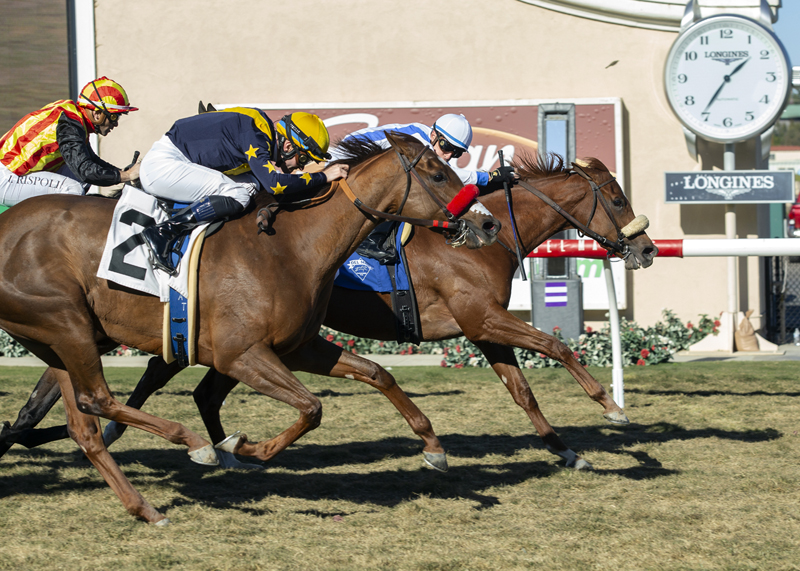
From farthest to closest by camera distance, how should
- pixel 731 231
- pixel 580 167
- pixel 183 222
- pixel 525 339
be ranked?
1. pixel 731 231
2. pixel 580 167
3. pixel 525 339
4. pixel 183 222

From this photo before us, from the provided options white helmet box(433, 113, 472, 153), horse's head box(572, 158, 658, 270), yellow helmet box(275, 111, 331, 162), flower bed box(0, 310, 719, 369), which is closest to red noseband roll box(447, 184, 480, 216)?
yellow helmet box(275, 111, 331, 162)

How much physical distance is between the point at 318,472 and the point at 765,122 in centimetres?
831

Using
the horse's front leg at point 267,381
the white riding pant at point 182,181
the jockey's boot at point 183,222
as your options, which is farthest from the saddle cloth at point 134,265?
the horse's front leg at point 267,381

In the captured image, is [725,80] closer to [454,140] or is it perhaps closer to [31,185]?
[454,140]

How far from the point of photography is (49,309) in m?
4.08

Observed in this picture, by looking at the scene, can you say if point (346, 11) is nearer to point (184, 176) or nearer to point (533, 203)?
point (533, 203)

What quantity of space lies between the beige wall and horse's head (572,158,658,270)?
6.30 m

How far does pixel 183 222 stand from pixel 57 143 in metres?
1.18

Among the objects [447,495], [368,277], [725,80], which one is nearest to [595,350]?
[725,80]

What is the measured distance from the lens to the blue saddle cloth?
519cm

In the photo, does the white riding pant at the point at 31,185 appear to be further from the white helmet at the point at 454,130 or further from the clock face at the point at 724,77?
the clock face at the point at 724,77

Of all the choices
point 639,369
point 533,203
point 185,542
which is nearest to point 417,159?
point 533,203

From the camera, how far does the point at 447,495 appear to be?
4625 millimetres

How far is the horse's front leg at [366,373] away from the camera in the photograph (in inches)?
178
